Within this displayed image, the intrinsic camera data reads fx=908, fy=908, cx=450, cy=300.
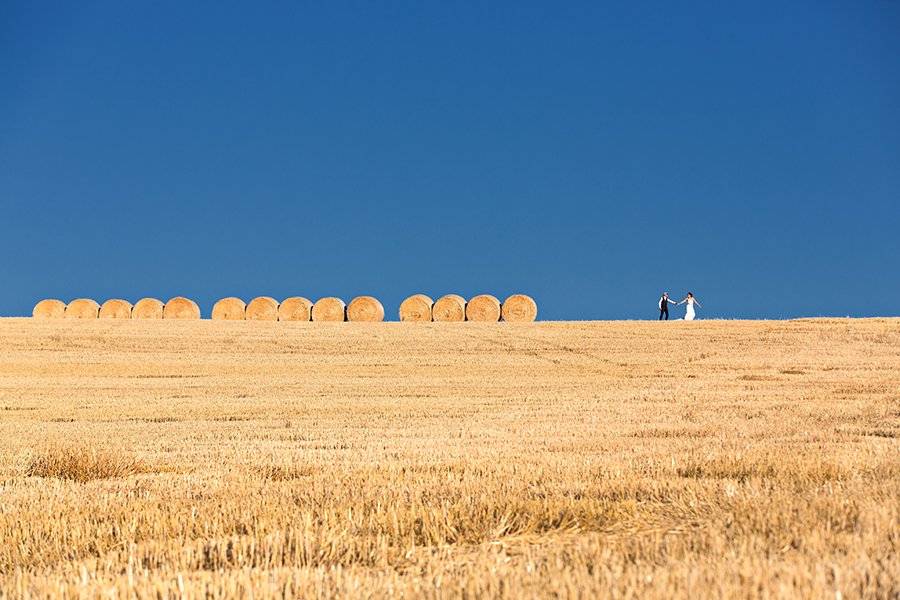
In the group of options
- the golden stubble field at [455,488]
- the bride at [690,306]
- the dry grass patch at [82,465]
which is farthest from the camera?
the bride at [690,306]

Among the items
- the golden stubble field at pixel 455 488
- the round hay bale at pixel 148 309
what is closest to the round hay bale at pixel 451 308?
the round hay bale at pixel 148 309

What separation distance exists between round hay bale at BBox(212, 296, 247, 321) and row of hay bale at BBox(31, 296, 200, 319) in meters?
1.22

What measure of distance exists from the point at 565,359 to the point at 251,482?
806 inches

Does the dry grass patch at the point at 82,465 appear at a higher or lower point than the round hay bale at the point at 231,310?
lower

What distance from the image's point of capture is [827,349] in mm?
27438

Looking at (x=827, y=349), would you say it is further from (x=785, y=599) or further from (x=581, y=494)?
(x=785, y=599)

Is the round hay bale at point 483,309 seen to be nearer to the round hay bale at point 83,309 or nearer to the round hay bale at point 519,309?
the round hay bale at point 519,309

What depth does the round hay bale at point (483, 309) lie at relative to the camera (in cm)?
4041

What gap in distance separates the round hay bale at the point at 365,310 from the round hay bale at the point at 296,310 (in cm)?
194

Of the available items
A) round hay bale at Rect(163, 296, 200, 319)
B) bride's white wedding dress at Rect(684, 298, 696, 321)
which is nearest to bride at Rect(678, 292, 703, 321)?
bride's white wedding dress at Rect(684, 298, 696, 321)

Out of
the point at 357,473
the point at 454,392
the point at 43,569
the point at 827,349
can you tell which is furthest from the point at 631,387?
the point at 43,569

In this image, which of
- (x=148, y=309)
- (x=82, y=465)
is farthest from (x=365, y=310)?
(x=82, y=465)

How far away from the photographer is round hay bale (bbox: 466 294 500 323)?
40.4m

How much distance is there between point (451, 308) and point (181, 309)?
12.8 meters
